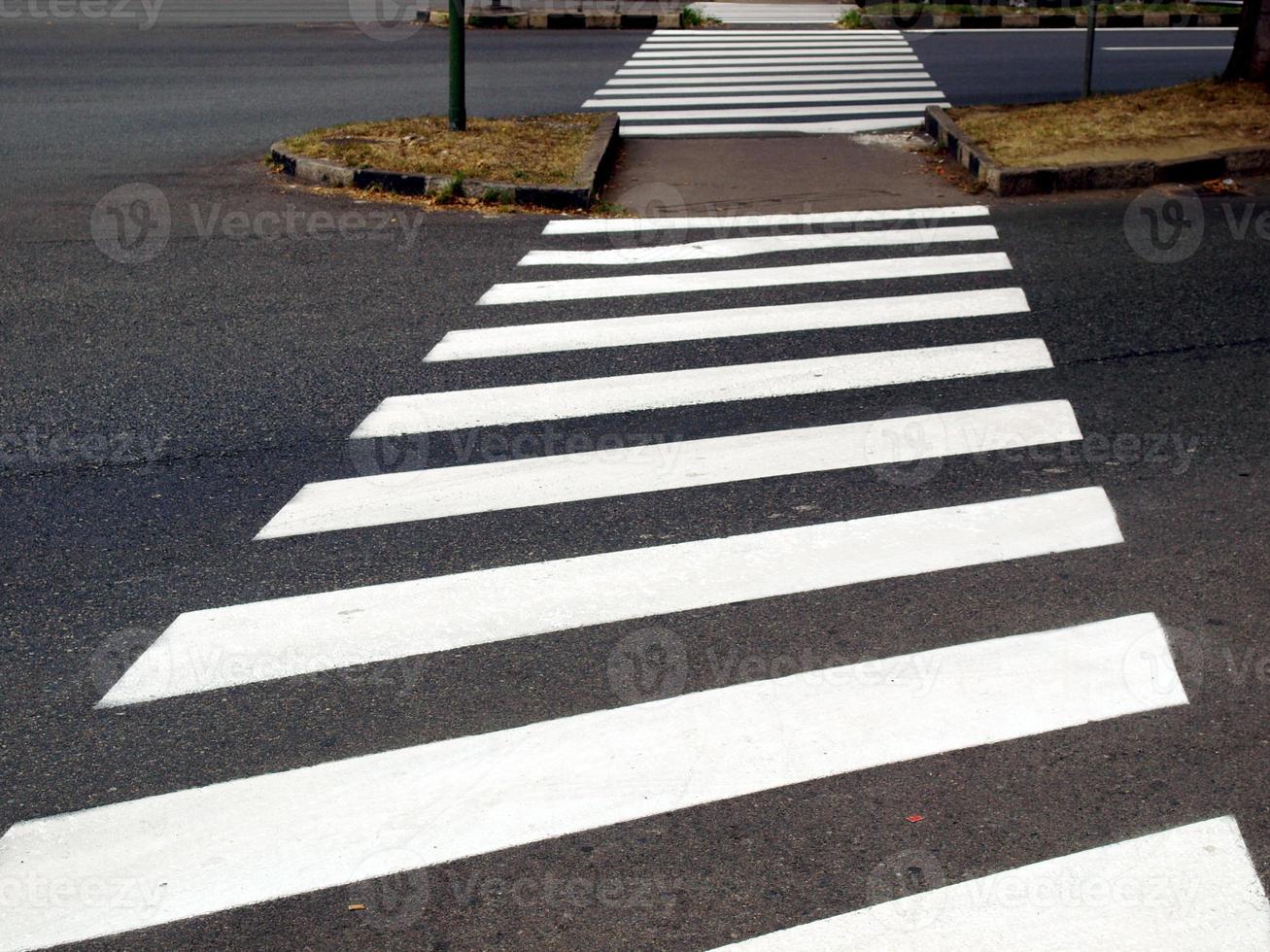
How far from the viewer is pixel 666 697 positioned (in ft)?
13.4

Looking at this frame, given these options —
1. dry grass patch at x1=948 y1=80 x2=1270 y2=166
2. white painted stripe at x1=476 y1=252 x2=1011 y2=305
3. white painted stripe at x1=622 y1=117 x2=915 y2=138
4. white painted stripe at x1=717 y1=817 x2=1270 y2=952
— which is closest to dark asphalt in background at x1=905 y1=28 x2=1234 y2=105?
white painted stripe at x1=622 y1=117 x2=915 y2=138

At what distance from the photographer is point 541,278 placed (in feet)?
27.2

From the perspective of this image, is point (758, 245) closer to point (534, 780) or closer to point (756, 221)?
point (756, 221)

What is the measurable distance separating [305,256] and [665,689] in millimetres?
5269

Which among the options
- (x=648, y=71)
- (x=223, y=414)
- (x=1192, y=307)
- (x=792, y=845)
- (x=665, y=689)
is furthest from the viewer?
(x=648, y=71)

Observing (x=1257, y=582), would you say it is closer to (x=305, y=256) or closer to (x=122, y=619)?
(x=122, y=619)

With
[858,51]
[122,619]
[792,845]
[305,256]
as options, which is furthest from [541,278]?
[858,51]

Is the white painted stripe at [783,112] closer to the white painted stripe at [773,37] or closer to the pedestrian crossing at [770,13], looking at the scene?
the white painted stripe at [773,37]

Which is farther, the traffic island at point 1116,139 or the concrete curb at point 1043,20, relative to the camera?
the concrete curb at point 1043,20

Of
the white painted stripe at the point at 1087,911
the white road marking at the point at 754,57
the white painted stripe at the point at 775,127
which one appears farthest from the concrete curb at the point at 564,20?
the white painted stripe at the point at 1087,911

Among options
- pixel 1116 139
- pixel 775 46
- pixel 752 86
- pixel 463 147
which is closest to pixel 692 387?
pixel 463 147

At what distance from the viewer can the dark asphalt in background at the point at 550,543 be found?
338 centimetres

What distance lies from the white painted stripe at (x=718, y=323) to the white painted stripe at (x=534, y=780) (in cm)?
332

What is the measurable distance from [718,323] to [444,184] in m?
3.20
